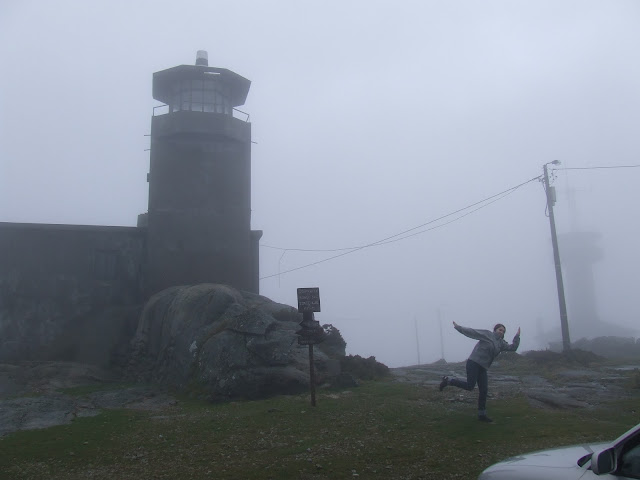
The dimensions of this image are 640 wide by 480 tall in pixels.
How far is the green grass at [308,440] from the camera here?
31.2ft

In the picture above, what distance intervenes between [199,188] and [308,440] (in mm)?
20206

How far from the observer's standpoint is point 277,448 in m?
10.9

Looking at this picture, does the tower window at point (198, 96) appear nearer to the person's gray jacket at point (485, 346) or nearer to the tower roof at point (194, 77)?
the tower roof at point (194, 77)

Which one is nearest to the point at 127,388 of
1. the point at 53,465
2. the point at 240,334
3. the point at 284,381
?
the point at 240,334

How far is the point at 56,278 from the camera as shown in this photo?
90.3 ft

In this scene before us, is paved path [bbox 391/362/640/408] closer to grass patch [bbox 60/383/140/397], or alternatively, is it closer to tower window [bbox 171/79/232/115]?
grass patch [bbox 60/383/140/397]

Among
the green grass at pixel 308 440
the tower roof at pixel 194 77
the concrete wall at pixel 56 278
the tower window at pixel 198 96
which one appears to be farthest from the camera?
the tower window at pixel 198 96

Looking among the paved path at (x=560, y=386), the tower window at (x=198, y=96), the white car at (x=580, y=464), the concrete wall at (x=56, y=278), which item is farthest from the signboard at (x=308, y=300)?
the tower window at (x=198, y=96)

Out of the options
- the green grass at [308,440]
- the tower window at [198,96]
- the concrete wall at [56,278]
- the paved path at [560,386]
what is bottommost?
the green grass at [308,440]

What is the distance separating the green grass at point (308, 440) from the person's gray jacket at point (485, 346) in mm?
1216

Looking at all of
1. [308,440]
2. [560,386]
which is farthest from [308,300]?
[560,386]

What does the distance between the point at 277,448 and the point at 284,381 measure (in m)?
6.83

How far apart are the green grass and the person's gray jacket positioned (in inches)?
47.9

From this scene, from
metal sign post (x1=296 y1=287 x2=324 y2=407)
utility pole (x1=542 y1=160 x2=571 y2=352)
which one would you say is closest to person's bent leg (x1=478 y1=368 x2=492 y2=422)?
metal sign post (x1=296 y1=287 x2=324 y2=407)
